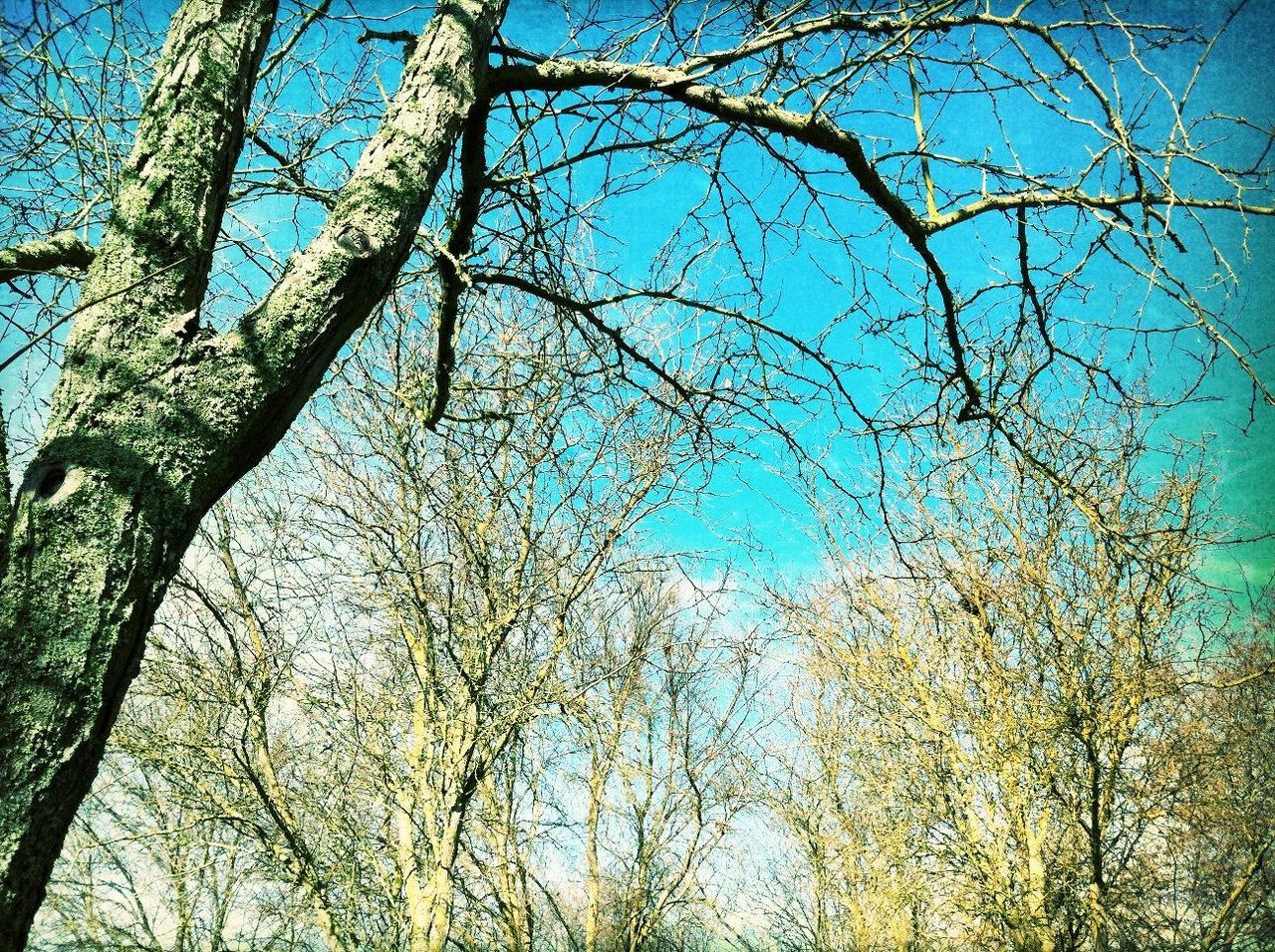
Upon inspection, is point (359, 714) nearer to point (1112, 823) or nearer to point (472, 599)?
point (472, 599)

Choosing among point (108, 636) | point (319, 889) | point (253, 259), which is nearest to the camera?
point (108, 636)

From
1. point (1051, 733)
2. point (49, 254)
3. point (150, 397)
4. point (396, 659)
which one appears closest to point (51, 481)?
point (150, 397)

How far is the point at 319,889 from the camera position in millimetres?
4922

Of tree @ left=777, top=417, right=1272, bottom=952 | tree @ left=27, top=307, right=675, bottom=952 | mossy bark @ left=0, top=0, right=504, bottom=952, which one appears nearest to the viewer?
mossy bark @ left=0, top=0, right=504, bottom=952

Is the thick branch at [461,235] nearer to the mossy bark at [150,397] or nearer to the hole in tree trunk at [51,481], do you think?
the mossy bark at [150,397]

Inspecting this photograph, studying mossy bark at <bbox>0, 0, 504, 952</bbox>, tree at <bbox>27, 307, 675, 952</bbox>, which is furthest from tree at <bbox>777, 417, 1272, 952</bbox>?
mossy bark at <bbox>0, 0, 504, 952</bbox>

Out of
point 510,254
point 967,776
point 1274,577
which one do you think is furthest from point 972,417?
point 967,776

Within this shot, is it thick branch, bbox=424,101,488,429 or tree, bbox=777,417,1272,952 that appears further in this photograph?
tree, bbox=777,417,1272,952

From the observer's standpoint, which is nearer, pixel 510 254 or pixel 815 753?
pixel 510 254

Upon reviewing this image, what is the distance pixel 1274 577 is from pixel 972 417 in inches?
91.9

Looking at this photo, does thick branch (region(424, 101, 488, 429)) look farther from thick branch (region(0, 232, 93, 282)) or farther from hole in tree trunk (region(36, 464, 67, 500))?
hole in tree trunk (region(36, 464, 67, 500))

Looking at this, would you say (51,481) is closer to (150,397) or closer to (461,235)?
(150,397)

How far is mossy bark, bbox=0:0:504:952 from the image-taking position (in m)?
1.07

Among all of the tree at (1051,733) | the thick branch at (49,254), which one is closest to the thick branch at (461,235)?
the thick branch at (49,254)
